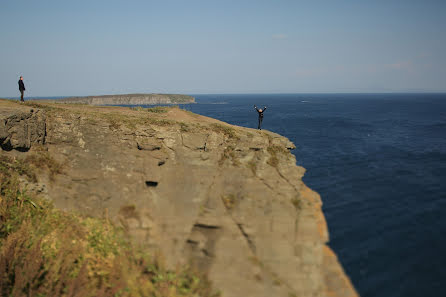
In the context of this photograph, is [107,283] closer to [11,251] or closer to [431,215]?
[11,251]

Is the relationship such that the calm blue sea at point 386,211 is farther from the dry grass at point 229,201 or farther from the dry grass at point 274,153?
the dry grass at point 229,201

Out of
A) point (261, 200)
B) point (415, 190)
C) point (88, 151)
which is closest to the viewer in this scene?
point (261, 200)

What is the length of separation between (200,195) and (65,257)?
7730 mm

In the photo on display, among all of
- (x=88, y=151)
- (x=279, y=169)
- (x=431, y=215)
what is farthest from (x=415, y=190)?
(x=88, y=151)

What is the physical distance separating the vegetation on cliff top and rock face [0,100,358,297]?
2.89 ft

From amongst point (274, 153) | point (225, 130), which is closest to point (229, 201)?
point (274, 153)

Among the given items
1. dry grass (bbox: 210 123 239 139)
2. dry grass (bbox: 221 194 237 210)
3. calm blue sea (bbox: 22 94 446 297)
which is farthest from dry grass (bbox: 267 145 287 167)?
calm blue sea (bbox: 22 94 446 297)

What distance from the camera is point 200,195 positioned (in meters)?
16.2

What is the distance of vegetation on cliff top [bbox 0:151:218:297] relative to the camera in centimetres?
1091

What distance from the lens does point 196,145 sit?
19.3 m

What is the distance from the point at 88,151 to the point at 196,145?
755 cm

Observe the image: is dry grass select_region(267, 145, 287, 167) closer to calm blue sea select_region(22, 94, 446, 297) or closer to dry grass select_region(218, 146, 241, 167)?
dry grass select_region(218, 146, 241, 167)

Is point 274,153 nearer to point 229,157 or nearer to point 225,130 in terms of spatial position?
point 229,157

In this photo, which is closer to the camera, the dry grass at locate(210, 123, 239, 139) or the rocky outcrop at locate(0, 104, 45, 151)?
the rocky outcrop at locate(0, 104, 45, 151)
